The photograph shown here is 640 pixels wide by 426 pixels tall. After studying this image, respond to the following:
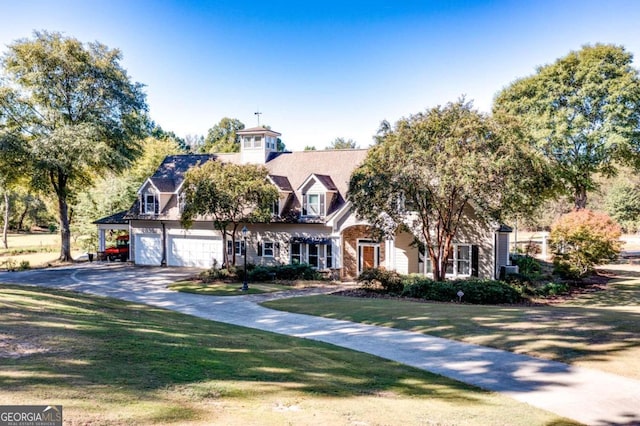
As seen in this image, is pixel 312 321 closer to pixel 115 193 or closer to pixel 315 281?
pixel 315 281

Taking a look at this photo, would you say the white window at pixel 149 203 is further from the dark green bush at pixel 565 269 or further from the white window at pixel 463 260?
the dark green bush at pixel 565 269

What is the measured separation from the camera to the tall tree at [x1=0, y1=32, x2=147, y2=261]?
Result: 34531 mm

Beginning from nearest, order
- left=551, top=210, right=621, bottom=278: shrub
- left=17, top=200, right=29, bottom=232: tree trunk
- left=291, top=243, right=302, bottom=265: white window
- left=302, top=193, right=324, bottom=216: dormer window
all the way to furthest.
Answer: left=551, top=210, right=621, bottom=278: shrub
left=302, top=193, right=324, bottom=216: dormer window
left=291, top=243, right=302, bottom=265: white window
left=17, top=200, right=29, bottom=232: tree trunk

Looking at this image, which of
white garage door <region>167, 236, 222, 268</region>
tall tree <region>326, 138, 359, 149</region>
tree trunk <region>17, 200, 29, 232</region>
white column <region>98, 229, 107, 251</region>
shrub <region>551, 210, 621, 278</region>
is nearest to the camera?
shrub <region>551, 210, 621, 278</region>

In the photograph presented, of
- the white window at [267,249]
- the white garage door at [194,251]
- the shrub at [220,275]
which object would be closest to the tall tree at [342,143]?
the white garage door at [194,251]

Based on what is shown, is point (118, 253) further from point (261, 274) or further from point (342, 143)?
point (342, 143)

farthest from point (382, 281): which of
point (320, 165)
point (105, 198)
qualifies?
point (105, 198)

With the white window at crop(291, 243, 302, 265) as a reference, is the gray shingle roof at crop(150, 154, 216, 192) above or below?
above

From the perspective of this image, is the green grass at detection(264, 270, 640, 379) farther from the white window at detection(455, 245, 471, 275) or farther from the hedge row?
the white window at detection(455, 245, 471, 275)

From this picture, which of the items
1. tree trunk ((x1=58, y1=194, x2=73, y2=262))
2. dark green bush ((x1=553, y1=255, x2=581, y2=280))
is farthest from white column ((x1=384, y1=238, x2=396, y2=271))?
tree trunk ((x1=58, y1=194, x2=73, y2=262))

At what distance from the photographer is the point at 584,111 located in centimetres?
3897

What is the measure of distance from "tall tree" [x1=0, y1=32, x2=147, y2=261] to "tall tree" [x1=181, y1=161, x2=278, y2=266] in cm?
1027

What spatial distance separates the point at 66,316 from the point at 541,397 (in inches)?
414

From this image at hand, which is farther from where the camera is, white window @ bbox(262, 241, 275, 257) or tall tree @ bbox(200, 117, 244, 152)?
tall tree @ bbox(200, 117, 244, 152)
